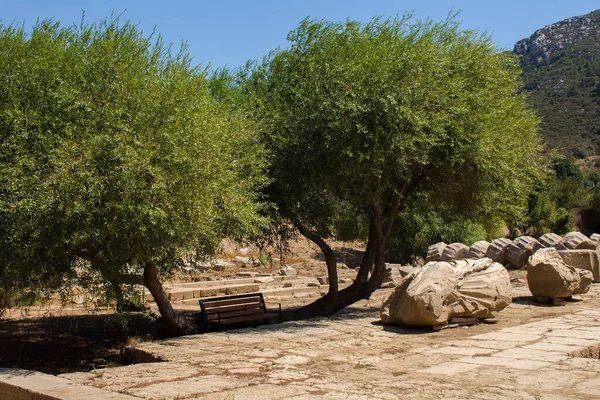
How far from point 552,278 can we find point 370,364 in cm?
742

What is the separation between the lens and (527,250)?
69.1 feet

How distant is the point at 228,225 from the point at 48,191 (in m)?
3.34

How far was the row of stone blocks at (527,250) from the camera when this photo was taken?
1700 cm

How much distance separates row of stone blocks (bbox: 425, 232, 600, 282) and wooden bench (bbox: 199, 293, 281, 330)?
28.9 ft

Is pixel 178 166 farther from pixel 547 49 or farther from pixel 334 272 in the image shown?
pixel 547 49

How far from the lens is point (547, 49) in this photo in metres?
86.4

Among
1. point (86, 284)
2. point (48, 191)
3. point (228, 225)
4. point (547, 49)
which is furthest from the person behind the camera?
point (547, 49)

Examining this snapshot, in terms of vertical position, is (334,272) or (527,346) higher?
(334,272)

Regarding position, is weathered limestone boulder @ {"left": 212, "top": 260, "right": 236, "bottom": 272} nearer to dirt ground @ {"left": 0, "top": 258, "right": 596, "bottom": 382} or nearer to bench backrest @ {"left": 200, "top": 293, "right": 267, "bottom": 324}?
dirt ground @ {"left": 0, "top": 258, "right": 596, "bottom": 382}

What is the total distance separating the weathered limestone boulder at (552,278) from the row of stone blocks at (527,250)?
2.84 metres

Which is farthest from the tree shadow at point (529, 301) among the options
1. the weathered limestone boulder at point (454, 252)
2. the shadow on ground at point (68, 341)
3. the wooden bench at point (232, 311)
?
the shadow on ground at point (68, 341)

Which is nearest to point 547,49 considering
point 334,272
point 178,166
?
point 334,272

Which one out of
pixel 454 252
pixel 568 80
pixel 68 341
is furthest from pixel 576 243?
pixel 568 80

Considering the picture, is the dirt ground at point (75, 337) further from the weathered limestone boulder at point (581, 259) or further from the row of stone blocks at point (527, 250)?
the row of stone blocks at point (527, 250)
